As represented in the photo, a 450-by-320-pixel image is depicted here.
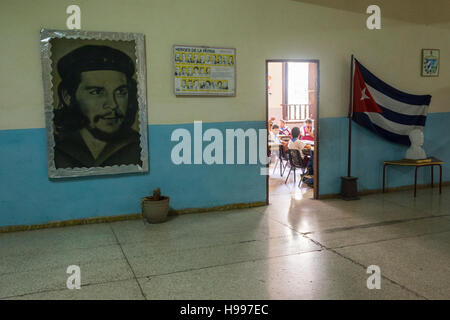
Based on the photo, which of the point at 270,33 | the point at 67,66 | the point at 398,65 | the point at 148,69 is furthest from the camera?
the point at 398,65

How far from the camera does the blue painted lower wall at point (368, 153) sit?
611cm

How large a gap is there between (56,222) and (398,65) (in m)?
5.38

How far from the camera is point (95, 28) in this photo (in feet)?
15.5

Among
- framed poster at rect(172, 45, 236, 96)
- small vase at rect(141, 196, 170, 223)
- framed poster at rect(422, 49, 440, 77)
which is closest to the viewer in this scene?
small vase at rect(141, 196, 170, 223)

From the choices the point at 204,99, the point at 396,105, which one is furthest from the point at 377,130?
the point at 204,99

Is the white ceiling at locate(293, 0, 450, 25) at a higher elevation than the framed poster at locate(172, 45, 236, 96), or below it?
higher

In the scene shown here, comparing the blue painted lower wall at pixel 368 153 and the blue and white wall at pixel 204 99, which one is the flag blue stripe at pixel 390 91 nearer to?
the blue and white wall at pixel 204 99

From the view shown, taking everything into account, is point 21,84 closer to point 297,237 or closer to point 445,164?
point 297,237

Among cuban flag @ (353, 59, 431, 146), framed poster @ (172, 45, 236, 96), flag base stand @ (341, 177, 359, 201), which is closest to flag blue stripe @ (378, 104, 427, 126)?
cuban flag @ (353, 59, 431, 146)

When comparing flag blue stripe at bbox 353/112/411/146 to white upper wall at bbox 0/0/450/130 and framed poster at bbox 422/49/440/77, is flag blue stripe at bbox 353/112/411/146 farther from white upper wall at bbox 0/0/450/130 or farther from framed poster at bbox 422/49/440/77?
framed poster at bbox 422/49/440/77

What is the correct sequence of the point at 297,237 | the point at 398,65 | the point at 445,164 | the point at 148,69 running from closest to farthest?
the point at 297,237
the point at 148,69
the point at 398,65
the point at 445,164

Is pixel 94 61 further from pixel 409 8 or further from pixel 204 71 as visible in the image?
pixel 409 8

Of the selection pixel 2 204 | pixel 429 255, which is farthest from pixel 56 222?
pixel 429 255

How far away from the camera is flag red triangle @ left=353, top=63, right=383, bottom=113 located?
5.96 m
